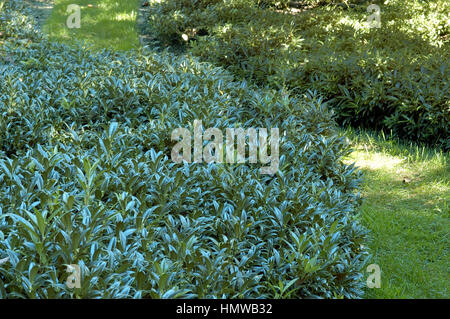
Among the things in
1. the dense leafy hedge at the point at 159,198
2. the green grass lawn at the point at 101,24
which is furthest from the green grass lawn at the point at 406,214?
the green grass lawn at the point at 101,24

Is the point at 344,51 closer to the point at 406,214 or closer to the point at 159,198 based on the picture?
the point at 406,214

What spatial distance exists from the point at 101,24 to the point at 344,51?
136 inches

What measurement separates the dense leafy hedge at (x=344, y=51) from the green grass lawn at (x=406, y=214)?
34 cm

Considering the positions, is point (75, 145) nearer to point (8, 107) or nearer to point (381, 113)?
point (8, 107)

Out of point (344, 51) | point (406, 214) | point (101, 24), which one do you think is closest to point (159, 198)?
point (406, 214)

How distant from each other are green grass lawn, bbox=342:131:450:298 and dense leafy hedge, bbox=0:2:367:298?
0.29 m

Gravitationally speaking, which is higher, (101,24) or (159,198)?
(101,24)

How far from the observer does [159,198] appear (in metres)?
2.94

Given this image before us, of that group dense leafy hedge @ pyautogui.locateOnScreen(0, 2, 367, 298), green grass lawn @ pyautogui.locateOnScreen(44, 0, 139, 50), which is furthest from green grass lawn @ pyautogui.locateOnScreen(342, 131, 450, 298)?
green grass lawn @ pyautogui.locateOnScreen(44, 0, 139, 50)

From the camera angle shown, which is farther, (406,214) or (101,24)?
(101,24)

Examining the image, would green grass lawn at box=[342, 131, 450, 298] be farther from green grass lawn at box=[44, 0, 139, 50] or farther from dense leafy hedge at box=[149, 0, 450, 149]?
green grass lawn at box=[44, 0, 139, 50]

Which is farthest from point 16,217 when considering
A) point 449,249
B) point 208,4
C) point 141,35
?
point 208,4

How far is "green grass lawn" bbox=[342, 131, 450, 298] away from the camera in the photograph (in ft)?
10.3
